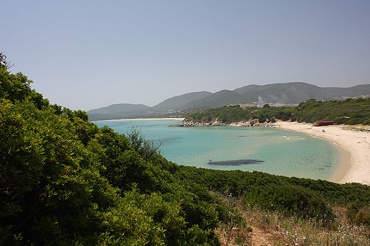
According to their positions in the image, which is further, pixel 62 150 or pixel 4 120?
pixel 62 150

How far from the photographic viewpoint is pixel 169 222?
361cm

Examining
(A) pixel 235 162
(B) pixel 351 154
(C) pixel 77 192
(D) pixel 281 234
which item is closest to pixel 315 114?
(B) pixel 351 154

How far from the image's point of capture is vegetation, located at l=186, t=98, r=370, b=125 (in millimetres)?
59366

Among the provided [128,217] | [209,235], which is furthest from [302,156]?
[128,217]

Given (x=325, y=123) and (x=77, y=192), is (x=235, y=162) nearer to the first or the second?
(x=77, y=192)

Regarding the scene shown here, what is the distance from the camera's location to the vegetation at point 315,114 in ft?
195

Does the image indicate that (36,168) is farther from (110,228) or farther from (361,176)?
(361,176)

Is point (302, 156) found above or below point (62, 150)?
below

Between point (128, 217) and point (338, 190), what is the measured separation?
15038 millimetres

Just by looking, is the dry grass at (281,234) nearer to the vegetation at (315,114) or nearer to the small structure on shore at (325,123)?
the vegetation at (315,114)

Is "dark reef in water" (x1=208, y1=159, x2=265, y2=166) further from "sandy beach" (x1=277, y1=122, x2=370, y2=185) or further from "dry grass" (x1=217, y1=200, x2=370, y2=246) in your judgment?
"dry grass" (x1=217, y1=200, x2=370, y2=246)

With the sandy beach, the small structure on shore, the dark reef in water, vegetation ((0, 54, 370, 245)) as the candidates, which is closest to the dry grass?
vegetation ((0, 54, 370, 245))

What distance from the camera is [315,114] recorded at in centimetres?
7212

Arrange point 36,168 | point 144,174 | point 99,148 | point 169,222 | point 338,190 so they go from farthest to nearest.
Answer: point 338,190, point 144,174, point 99,148, point 169,222, point 36,168
